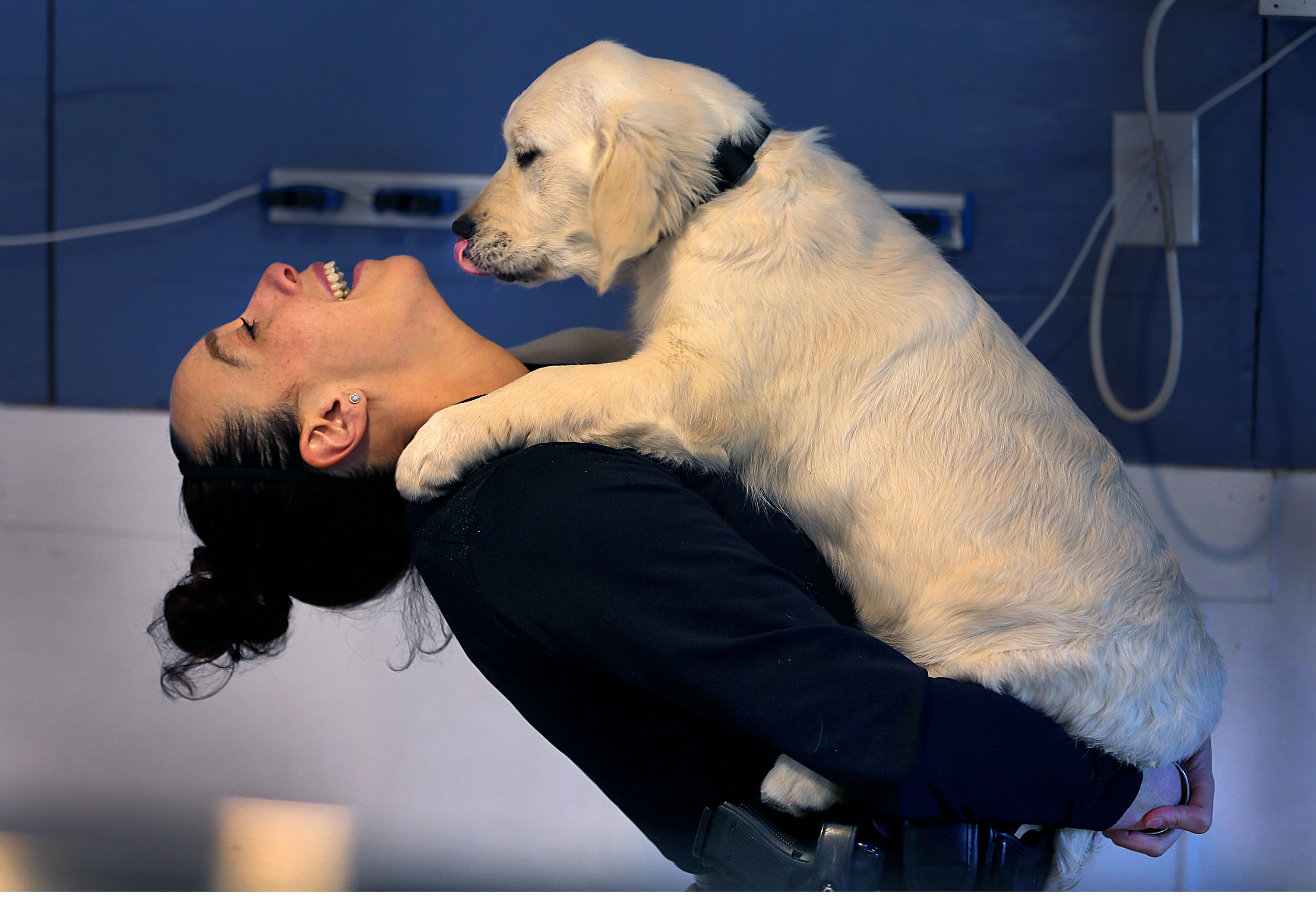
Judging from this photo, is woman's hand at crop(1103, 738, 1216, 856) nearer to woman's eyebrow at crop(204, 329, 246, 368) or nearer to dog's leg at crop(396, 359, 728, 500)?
dog's leg at crop(396, 359, 728, 500)

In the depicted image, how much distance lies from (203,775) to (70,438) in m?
0.91

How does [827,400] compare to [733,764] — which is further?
[827,400]

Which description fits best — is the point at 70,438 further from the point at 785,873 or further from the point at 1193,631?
Answer: the point at 1193,631

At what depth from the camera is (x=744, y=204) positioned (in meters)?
1.08

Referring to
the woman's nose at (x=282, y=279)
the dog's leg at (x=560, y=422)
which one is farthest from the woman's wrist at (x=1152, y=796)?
the woman's nose at (x=282, y=279)

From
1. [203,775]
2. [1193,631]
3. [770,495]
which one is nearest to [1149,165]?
[1193,631]

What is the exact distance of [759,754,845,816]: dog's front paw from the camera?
891 mm

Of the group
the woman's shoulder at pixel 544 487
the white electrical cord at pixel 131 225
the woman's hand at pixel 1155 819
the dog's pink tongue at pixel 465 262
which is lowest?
the woman's hand at pixel 1155 819

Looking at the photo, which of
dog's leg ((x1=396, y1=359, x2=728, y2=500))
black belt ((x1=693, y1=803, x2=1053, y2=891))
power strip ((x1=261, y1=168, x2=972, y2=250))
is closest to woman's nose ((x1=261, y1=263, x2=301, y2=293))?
dog's leg ((x1=396, y1=359, x2=728, y2=500))

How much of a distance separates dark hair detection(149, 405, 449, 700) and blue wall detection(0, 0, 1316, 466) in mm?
1082

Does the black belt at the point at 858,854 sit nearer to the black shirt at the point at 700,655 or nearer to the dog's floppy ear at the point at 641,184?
the black shirt at the point at 700,655

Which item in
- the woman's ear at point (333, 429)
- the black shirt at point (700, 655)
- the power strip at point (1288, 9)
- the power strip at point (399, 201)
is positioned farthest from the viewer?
the power strip at point (399, 201)

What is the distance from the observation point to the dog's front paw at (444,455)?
0.96m

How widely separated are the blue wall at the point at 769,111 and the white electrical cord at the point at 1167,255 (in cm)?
3
